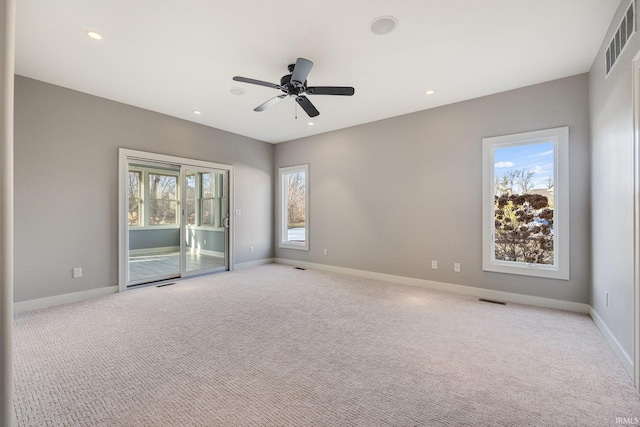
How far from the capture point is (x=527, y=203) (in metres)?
3.81

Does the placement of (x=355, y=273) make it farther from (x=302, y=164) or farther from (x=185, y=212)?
(x=185, y=212)

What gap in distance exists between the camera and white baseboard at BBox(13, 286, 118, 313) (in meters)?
3.40

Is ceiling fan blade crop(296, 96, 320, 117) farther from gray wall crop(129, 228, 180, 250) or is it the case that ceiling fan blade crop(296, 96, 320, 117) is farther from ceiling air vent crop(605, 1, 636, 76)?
gray wall crop(129, 228, 180, 250)

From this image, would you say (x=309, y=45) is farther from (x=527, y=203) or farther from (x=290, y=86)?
(x=527, y=203)

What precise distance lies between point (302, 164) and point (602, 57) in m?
4.71

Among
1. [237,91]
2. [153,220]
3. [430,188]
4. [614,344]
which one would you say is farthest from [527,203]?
[153,220]

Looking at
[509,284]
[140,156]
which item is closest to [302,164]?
[140,156]

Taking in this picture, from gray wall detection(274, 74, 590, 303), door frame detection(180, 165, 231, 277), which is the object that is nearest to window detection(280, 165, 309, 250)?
gray wall detection(274, 74, 590, 303)

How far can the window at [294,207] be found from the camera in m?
6.19

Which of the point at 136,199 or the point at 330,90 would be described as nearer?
the point at 330,90

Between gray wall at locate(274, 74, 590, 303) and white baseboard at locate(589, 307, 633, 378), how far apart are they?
18.2 inches

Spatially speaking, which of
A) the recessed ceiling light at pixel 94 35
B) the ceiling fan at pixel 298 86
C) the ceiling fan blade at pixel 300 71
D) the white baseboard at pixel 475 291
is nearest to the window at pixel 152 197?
the recessed ceiling light at pixel 94 35

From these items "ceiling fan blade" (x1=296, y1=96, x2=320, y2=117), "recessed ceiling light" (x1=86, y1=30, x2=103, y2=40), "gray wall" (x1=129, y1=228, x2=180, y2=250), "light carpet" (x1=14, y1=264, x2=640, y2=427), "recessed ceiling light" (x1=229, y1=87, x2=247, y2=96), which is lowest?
"light carpet" (x1=14, y1=264, x2=640, y2=427)

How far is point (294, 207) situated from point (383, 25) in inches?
176
